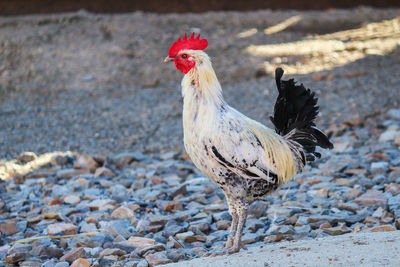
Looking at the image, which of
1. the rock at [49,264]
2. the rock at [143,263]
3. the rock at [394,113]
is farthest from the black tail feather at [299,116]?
the rock at [394,113]

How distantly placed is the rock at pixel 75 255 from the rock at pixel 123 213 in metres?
1.01

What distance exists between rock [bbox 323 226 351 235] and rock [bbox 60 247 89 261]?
2.20 meters

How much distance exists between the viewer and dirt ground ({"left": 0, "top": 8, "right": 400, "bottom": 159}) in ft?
30.5

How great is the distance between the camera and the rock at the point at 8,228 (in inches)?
214

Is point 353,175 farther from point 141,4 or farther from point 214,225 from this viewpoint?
point 141,4

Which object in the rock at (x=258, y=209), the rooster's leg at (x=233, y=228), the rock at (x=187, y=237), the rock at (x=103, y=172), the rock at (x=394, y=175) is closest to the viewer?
the rooster's leg at (x=233, y=228)

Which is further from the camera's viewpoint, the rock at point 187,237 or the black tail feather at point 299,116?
the rock at point 187,237

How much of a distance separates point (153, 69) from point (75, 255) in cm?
821

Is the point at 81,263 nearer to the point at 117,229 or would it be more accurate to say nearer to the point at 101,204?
the point at 117,229

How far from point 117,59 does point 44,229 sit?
26.0 ft

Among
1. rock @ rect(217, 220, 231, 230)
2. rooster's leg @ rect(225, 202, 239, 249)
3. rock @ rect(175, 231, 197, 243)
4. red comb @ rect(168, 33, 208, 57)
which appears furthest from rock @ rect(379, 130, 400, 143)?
red comb @ rect(168, 33, 208, 57)

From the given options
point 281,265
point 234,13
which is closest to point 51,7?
point 234,13

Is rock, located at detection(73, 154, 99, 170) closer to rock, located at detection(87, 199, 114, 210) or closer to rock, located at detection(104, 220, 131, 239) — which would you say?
rock, located at detection(87, 199, 114, 210)

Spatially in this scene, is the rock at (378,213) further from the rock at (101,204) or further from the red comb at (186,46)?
the rock at (101,204)
